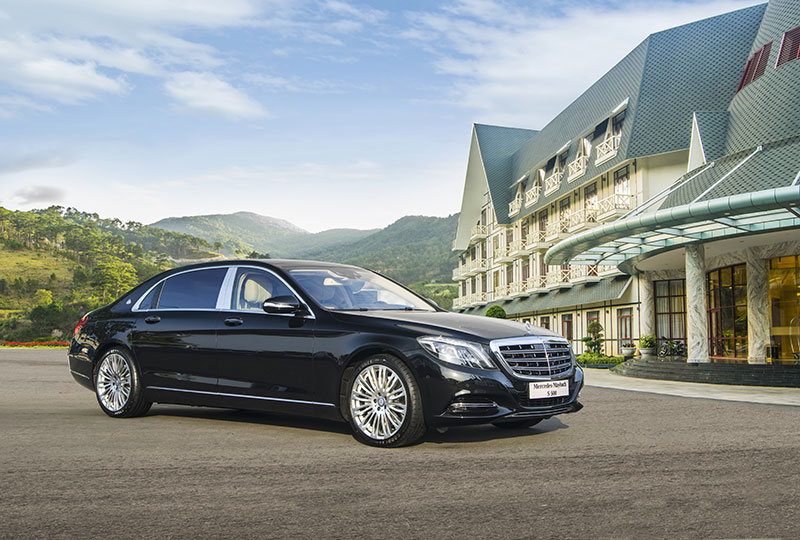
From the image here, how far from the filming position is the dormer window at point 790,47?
22.5 metres

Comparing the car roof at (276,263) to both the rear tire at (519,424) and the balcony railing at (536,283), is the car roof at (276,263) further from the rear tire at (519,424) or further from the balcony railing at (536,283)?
the balcony railing at (536,283)

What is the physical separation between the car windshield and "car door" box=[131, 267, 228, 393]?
1.07 metres

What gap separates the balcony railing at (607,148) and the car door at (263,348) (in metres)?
27.8

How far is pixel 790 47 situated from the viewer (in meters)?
22.8

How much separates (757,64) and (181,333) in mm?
24237

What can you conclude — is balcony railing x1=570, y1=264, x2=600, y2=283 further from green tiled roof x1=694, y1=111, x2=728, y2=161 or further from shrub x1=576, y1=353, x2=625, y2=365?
green tiled roof x1=694, y1=111, x2=728, y2=161

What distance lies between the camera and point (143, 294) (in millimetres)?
8383

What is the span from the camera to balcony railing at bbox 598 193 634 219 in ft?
105

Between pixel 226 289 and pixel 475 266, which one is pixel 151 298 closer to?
pixel 226 289

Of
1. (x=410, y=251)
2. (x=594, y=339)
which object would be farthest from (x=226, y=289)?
(x=410, y=251)

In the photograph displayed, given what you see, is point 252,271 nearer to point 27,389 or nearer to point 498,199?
point 27,389

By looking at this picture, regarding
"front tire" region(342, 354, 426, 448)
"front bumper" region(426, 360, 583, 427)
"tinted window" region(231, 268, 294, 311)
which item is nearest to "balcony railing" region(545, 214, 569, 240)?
"tinted window" region(231, 268, 294, 311)

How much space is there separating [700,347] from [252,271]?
52.9ft

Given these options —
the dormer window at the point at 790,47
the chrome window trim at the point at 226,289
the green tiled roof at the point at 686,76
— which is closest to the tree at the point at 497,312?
the green tiled roof at the point at 686,76
